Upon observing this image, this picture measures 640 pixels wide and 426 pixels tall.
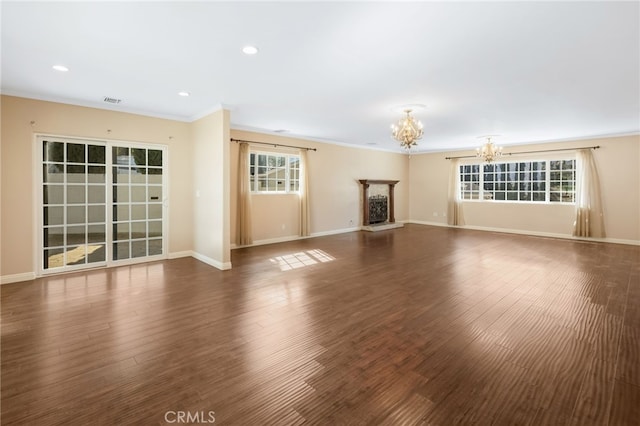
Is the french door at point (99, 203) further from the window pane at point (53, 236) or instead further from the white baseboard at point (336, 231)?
the white baseboard at point (336, 231)

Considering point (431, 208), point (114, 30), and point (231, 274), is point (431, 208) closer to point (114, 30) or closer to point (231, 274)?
point (231, 274)

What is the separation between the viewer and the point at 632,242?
690cm

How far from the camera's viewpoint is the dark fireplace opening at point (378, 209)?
9.41 metres

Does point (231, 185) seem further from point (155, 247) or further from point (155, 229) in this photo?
point (155, 247)

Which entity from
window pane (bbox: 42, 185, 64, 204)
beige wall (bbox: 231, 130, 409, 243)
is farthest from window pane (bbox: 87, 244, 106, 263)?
beige wall (bbox: 231, 130, 409, 243)

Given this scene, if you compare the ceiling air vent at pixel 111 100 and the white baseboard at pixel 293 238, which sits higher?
the ceiling air vent at pixel 111 100

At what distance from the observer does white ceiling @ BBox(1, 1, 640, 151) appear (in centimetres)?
227

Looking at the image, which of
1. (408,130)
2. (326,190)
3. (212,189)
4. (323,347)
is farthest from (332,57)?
(326,190)

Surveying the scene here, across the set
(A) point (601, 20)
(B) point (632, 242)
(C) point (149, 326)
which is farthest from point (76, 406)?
(B) point (632, 242)

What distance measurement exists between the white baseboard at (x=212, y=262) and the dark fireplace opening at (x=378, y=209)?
5458 millimetres

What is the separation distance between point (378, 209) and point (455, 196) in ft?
8.01

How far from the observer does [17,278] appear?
13.5ft

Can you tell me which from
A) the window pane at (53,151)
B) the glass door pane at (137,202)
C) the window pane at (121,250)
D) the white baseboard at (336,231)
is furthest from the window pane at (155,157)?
the white baseboard at (336,231)

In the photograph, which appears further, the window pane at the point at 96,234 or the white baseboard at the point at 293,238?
the white baseboard at the point at 293,238
